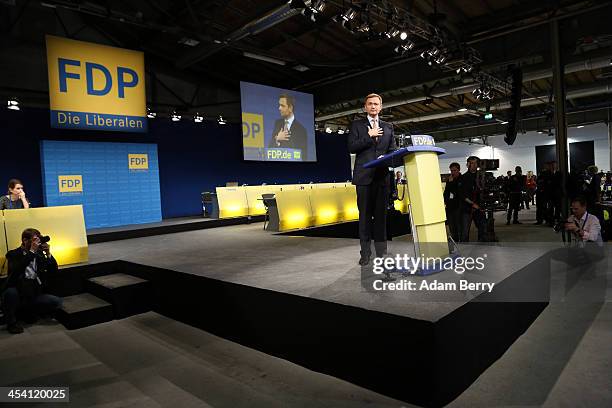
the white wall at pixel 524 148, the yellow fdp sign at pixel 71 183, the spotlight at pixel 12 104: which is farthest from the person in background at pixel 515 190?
the white wall at pixel 524 148

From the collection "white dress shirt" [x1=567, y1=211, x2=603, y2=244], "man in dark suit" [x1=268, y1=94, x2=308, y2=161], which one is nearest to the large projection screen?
"man in dark suit" [x1=268, y1=94, x2=308, y2=161]

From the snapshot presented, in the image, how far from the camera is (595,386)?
7.16ft

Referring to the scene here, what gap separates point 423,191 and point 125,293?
3280 mm

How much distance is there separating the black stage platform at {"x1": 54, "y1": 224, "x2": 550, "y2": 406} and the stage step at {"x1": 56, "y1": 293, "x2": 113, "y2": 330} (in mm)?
447

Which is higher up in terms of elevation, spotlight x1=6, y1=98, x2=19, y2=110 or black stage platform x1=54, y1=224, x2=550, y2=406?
spotlight x1=6, y1=98, x2=19, y2=110

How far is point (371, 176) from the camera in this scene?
9.57ft

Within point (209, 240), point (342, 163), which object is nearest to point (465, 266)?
point (209, 240)

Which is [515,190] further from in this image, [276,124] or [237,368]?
[237,368]

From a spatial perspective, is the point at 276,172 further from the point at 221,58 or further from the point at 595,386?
the point at 595,386

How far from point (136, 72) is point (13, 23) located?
2904 millimetres

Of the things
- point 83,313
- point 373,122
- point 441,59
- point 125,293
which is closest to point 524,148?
point 441,59

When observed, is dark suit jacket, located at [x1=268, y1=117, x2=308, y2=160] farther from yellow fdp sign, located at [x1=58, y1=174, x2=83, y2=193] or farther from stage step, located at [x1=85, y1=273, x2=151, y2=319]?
stage step, located at [x1=85, y1=273, x2=151, y2=319]

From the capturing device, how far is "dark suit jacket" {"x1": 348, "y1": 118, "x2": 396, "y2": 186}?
2900 millimetres

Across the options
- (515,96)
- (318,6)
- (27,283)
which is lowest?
(27,283)
